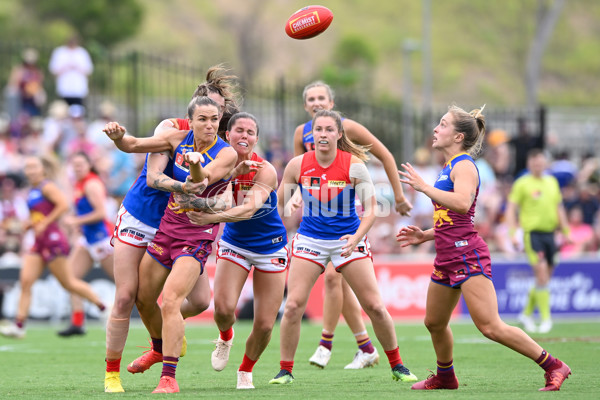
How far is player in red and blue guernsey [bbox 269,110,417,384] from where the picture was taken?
790 cm

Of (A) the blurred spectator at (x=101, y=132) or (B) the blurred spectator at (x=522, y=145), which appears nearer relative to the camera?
(A) the blurred spectator at (x=101, y=132)

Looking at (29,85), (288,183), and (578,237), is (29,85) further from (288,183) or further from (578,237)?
(288,183)

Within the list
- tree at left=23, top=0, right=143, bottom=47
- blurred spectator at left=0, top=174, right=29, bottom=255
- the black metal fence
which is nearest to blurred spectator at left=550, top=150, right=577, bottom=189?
the black metal fence

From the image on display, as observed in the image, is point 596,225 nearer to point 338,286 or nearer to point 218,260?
point 338,286

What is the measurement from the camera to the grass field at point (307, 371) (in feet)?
23.4

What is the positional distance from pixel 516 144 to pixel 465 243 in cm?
1312

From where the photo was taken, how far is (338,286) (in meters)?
9.59

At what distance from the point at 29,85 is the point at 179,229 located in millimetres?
14210

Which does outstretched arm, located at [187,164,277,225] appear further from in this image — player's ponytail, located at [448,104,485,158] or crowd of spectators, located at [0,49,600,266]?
crowd of spectators, located at [0,49,600,266]

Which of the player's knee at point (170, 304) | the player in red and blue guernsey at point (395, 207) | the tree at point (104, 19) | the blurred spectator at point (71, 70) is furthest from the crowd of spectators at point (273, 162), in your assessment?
the tree at point (104, 19)

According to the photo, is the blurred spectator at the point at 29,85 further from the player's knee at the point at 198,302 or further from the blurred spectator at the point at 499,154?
the player's knee at the point at 198,302

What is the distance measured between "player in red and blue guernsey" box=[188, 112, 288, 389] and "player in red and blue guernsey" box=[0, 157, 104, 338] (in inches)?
215

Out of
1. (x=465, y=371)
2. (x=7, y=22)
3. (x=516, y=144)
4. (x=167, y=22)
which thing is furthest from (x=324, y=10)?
(x=167, y=22)

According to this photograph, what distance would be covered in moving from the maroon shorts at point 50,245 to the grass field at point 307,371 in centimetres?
117
